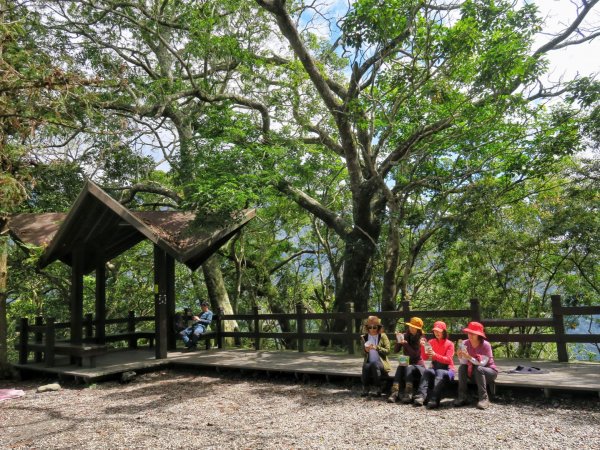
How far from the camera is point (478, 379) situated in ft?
20.3

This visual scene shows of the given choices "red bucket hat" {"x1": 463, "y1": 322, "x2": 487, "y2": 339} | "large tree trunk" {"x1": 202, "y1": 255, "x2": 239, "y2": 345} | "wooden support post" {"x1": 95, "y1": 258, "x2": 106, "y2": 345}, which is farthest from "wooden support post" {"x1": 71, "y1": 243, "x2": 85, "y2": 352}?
"red bucket hat" {"x1": 463, "y1": 322, "x2": 487, "y2": 339}

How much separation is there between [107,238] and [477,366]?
9316 millimetres

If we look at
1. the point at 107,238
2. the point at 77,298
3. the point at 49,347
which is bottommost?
the point at 49,347

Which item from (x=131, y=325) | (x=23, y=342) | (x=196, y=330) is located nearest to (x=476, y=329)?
(x=196, y=330)

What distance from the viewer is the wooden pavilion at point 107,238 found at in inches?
383

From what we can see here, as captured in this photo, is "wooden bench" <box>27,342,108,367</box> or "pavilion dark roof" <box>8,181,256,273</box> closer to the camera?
"wooden bench" <box>27,342,108,367</box>

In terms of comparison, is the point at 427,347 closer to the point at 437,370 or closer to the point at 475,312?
the point at 437,370

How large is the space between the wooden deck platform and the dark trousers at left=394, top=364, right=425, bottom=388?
777 mm

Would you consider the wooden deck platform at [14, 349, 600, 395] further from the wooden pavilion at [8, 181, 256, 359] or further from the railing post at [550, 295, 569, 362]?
the wooden pavilion at [8, 181, 256, 359]

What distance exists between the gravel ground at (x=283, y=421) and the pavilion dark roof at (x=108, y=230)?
10.9 feet

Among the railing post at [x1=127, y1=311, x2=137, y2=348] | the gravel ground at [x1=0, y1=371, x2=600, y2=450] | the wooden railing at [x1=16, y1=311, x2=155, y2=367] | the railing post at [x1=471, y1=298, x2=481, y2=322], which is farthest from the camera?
the railing post at [x1=127, y1=311, x2=137, y2=348]

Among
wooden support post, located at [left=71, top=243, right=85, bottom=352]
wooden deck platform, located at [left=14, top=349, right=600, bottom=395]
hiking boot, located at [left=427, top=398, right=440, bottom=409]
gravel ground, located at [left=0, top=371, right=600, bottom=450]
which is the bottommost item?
gravel ground, located at [left=0, top=371, right=600, bottom=450]

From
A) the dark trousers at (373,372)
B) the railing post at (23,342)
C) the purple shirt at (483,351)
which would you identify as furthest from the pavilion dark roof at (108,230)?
the purple shirt at (483,351)

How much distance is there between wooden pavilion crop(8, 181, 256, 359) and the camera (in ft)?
31.9
